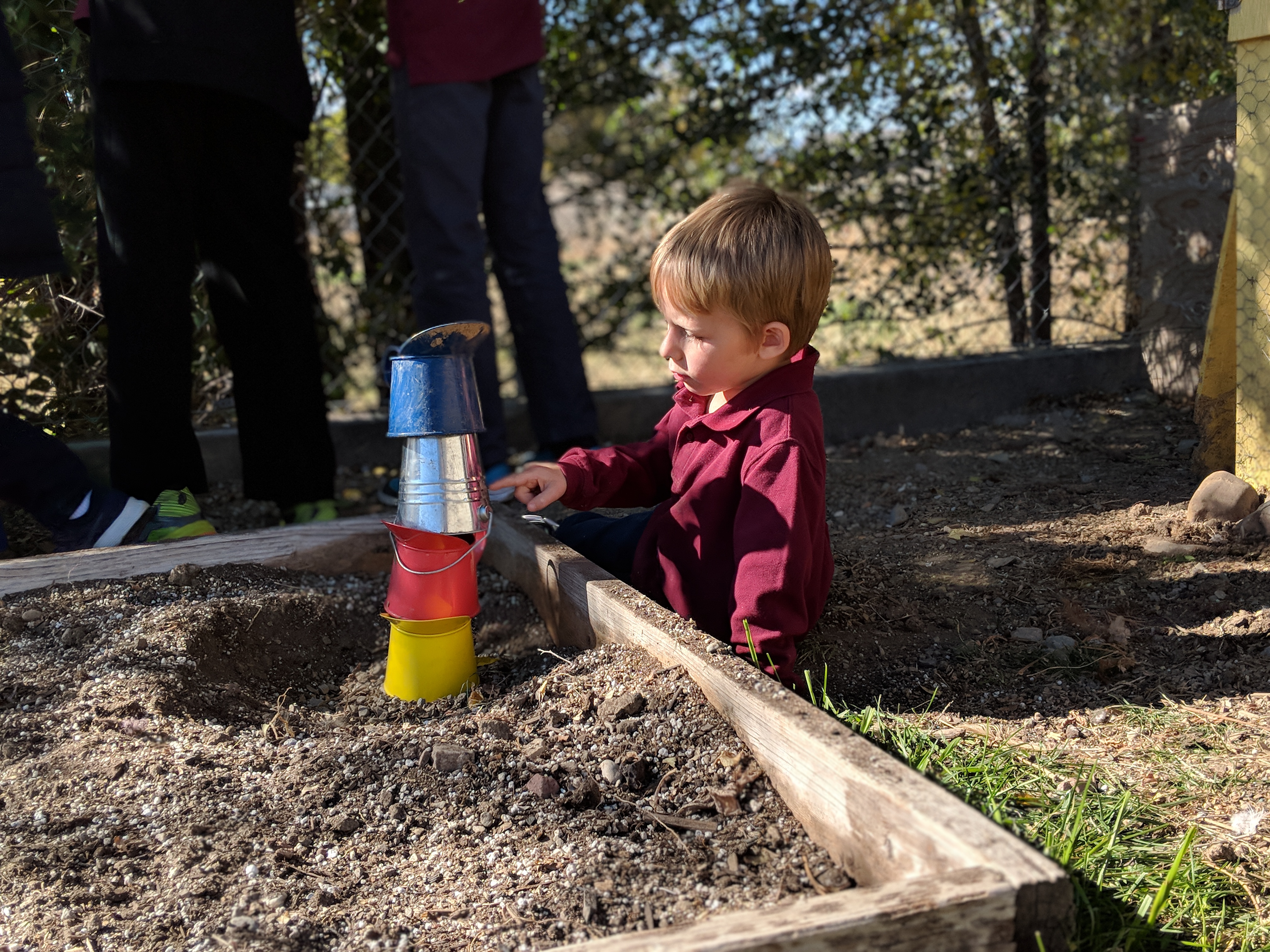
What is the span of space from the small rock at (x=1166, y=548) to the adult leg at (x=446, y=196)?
1.89m

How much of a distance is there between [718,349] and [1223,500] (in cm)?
140

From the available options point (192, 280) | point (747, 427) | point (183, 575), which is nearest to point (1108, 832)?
point (747, 427)

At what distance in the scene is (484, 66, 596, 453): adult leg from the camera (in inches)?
126

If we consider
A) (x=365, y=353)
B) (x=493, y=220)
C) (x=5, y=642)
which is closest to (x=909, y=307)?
(x=493, y=220)

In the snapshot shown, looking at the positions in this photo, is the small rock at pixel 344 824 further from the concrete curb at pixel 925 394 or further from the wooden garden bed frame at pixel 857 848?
the concrete curb at pixel 925 394

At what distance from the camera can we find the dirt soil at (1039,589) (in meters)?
1.85

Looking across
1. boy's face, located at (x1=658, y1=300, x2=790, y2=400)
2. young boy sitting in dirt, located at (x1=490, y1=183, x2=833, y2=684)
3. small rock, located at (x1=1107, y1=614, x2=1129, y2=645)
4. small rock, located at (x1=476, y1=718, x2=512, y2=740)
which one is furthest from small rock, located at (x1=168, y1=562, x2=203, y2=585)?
small rock, located at (x1=1107, y1=614, x2=1129, y2=645)

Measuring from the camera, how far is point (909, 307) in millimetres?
4410

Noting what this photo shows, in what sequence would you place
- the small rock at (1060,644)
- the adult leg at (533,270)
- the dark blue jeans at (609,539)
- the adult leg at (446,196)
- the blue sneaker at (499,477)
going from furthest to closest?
the adult leg at (533,270) < the adult leg at (446,196) < the blue sneaker at (499,477) < the dark blue jeans at (609,539) < the small rock at (1060,644)

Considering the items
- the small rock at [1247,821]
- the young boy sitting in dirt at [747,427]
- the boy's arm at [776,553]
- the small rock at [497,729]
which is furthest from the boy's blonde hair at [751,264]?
the small rock at [1247,821]

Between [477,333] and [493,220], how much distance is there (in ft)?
4.85

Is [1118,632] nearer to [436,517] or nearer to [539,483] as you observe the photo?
[539,483]

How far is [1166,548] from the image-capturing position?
7.74ft

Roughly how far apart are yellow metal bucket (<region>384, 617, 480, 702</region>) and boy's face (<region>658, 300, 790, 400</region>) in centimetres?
66
